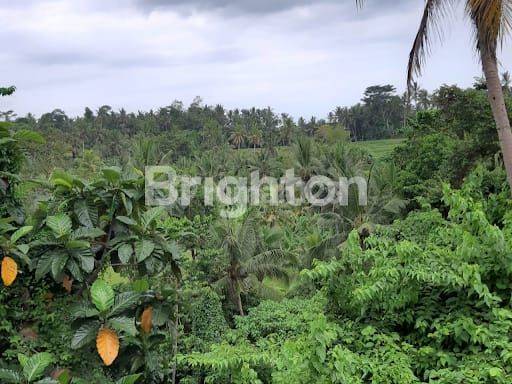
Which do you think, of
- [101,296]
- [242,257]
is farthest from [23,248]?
[242,257]

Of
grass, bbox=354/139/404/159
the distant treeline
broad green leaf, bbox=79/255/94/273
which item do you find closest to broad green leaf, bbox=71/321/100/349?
broad green leaf, bbox=79/255/94/273

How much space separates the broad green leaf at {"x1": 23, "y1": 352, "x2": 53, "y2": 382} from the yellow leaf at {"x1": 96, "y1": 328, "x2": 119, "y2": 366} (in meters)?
0.39

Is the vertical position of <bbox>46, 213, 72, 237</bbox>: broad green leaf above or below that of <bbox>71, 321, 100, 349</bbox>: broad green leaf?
above

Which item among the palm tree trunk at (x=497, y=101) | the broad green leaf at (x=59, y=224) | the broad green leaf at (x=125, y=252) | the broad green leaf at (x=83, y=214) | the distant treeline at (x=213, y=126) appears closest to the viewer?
the broad green leaf at (x=59, y=224)

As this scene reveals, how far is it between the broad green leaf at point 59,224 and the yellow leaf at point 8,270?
40 cm

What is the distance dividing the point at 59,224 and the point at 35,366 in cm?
112

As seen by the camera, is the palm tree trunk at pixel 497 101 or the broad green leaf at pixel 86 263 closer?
the broad green leaf at pixel 86 263

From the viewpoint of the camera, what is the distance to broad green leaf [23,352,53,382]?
3.54 meters

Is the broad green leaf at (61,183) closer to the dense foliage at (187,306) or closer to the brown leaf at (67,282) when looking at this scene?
the dense foliage at (187,306)

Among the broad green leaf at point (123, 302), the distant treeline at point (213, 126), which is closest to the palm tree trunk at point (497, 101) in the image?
the broad green leaf at point (123, 302)

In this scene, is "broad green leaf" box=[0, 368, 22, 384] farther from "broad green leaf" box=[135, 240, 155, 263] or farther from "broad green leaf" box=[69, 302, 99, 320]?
"broad green leaf" box=[135, 240, 155, 263]

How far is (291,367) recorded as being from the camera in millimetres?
3318

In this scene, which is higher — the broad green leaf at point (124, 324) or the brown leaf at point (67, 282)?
the brown leaf at point (67, 282)

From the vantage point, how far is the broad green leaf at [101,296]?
3857mm
